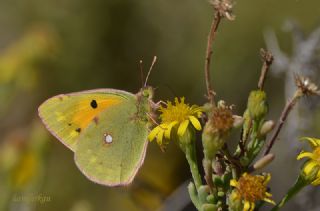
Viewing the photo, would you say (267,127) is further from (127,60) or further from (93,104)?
(127,60)

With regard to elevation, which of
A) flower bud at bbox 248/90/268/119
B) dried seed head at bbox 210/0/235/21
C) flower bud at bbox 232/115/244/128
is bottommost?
flower bud at bbox 232/115/244/128

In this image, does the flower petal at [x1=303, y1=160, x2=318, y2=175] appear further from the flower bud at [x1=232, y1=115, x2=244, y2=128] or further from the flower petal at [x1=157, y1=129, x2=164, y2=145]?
the flower petal at [x1=157, y1=129, x2=164, y2=145]

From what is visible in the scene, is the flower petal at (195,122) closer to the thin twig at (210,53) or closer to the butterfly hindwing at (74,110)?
the thin twig at (210,53)

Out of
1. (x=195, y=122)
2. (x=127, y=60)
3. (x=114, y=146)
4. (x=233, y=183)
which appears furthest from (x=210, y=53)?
(x=127, y=60)

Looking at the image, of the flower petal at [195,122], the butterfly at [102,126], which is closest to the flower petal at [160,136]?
the flower petal at [195,122]

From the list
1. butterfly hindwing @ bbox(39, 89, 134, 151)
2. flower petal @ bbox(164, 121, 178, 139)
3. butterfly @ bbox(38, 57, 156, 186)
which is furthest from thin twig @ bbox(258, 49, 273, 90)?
butterfly hindwing @ bbox(39, 89, 134, 151)

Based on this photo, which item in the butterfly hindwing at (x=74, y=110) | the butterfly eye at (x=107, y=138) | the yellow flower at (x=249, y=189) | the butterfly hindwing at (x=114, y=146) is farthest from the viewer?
the butterfly eye at (x=107, y=138)

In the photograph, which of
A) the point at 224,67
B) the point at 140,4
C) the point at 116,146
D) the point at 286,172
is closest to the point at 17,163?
the point at 116,146
